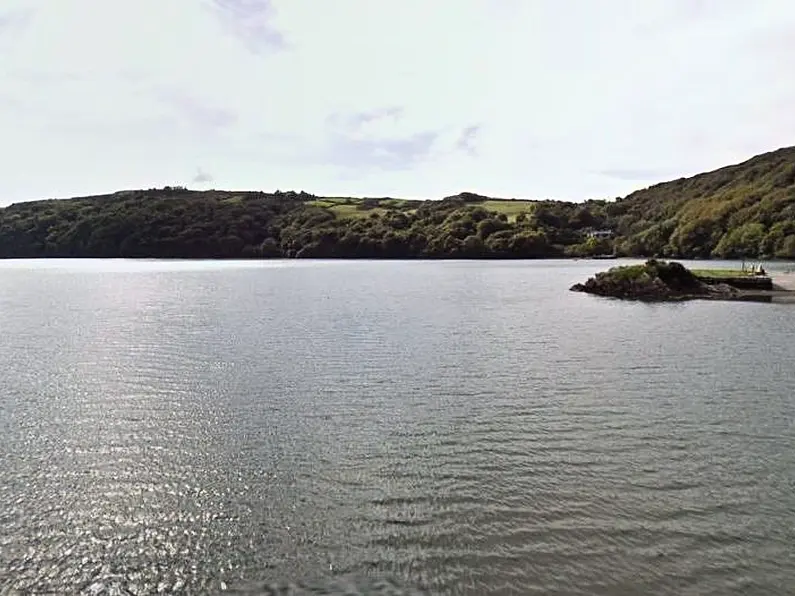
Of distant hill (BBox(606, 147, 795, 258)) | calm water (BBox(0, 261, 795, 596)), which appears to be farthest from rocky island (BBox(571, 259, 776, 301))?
distant hill (BBox(606, 147, 795, 258))

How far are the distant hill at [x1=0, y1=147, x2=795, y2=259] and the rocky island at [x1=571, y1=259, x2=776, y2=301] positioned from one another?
85110 mm

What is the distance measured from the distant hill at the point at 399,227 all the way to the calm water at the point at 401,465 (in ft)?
424

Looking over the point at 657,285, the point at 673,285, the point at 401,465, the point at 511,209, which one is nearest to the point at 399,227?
the point at 511,209

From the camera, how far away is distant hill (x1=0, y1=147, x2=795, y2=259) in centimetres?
15212

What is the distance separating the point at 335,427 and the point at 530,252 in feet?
482

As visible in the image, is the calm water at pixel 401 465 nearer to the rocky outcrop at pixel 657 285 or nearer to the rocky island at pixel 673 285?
the rocky outcrop at pixel 657 285

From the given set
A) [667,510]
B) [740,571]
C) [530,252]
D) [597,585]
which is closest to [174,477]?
[597,585]

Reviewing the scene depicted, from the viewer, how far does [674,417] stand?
18031 millimetres

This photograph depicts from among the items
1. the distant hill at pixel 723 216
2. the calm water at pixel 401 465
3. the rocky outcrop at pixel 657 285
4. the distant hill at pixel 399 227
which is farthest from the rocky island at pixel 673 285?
the distant hill at pixel 399 227

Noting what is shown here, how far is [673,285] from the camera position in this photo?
59531 millimetres

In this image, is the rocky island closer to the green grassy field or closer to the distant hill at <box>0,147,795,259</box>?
the distant hill at <box>0,147,795,259</box>

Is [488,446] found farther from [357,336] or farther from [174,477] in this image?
[357,336]

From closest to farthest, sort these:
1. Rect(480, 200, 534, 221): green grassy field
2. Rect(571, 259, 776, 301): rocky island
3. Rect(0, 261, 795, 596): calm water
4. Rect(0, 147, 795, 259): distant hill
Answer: Rect(0, 261, 795, 596): calm water < Rect(571, 259, 776, 301): rocky island < Rect(0, 147, 795, 259): distant hill < Rect(480, 200, 534, 221): green grassy field

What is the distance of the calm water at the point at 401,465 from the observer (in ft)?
32.4
